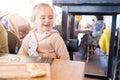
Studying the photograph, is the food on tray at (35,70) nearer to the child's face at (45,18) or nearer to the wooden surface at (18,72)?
the wooden surface at (18,72)

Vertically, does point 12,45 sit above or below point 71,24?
below

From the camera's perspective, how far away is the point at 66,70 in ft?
2.44

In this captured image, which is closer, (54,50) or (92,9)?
(54,50)

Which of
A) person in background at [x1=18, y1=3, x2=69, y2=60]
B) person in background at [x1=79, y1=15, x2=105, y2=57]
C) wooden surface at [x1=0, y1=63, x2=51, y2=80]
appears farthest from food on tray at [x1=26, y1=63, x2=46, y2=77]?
person in background at [x1=79, y1=15, x2=105, y2=57]

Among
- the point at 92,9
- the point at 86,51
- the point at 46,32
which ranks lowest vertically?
the point at 86,51

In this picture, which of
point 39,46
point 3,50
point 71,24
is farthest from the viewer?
point 71,24

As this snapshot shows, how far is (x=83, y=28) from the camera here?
10.8ft

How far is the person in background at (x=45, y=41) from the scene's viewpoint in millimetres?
1255

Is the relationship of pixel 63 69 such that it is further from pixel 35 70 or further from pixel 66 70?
pixel 35 70

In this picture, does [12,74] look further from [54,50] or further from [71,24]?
[71,24]

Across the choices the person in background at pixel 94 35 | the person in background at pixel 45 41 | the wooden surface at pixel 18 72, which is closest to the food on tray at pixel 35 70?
the wooden surface at pixel 18 72

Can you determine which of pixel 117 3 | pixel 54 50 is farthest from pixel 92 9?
pixel 54 50

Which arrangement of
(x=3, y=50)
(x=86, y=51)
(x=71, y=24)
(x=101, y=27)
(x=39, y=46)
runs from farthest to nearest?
(x=86, y=51) < (x=101, y=27) < (x=71, y=24) < (x=39, y=46) < (x=3, y=50)

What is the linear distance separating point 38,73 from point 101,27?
6.43ft
